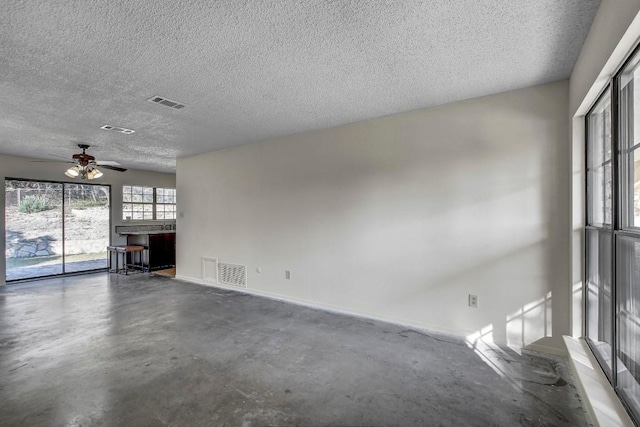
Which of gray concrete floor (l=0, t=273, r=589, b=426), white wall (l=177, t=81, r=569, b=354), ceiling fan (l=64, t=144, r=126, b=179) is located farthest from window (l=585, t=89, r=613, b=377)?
ceiling fan (l=64, t=144, r=126, b=179)

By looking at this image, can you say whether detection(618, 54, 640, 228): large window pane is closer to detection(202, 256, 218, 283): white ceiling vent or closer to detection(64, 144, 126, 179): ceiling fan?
detection(202, 256, 218, 283): white ceiling vent

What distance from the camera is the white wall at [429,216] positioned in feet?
9.40

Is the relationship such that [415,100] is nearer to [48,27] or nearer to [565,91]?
[565,91]

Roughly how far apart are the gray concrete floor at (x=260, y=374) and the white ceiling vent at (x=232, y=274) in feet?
4.00

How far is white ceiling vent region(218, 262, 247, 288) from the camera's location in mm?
5262

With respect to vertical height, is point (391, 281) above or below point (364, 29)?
below

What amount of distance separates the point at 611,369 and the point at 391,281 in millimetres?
2058

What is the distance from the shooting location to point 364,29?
1984 mm

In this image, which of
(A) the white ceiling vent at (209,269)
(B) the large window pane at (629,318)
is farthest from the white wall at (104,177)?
(B) the large window pane at (629,318)

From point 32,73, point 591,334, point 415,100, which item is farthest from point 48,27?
point 591,334

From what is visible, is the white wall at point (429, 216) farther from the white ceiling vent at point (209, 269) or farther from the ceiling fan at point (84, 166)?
the ceiling fan at point (84, 166)

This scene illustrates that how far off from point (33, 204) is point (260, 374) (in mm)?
6802

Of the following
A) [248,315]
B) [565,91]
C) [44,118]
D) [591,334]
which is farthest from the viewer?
[248,315]

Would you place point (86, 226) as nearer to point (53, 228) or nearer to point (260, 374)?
point (53, 228)
